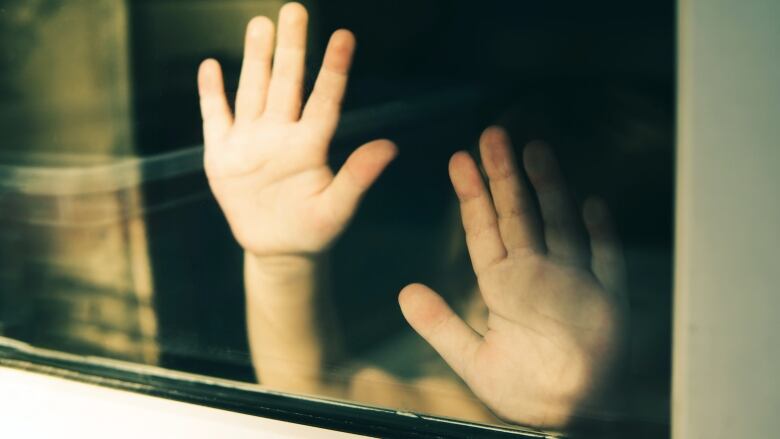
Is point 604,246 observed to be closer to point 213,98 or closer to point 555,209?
point 555,209

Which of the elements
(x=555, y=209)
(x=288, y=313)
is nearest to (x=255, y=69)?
(x=288, y=313)

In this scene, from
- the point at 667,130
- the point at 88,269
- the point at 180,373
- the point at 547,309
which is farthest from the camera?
the point at 88,269

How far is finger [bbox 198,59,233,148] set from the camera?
132 cm

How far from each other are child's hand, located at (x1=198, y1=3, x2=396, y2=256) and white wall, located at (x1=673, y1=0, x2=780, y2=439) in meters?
0.57

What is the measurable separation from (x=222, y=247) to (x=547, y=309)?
2.27 ft

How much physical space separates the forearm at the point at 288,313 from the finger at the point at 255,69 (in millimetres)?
286

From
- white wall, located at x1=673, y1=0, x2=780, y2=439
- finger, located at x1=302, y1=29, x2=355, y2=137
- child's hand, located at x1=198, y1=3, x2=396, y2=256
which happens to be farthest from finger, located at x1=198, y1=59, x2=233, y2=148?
white wall, located at x1=673, y1=0, x2=780, y2=439

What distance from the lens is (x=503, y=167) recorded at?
1.08 meters

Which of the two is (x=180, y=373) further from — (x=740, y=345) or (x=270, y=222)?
(x=740, y=345)

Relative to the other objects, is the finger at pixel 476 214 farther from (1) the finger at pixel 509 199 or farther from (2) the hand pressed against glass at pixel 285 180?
(2) the hand pressed against glass at pixel 285 180

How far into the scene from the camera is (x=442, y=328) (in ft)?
3.84

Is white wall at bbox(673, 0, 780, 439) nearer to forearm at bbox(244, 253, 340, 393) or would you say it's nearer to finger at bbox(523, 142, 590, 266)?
finger at bbox(523, 142, 590, 266)

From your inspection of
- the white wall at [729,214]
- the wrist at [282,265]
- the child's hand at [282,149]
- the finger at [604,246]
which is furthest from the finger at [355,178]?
the white wall at [729,214]

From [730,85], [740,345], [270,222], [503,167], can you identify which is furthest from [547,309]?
[270,222]
